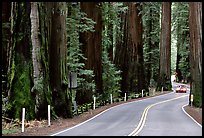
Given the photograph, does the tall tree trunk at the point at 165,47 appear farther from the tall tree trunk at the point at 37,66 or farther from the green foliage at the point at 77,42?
the tall tree trunk at the point at 37,66

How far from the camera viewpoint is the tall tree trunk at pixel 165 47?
49344mm

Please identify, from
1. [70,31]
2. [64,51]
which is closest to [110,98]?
[70,31]

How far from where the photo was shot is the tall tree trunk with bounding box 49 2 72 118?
21.3 meters

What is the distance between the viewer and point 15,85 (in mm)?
18766

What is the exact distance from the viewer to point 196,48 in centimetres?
2931

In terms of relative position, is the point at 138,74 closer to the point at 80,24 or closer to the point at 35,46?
the point at 80,24

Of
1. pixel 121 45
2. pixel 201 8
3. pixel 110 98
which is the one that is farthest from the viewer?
pixel 121 45

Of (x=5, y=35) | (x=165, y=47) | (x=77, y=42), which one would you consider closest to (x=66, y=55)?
(x=5, y=35)

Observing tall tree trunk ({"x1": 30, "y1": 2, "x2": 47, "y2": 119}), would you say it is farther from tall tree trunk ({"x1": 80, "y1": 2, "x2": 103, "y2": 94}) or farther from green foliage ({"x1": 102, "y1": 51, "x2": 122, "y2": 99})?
green foliage ({"x1": 102, "y1": 51, "x2": 122, "y2": 99})

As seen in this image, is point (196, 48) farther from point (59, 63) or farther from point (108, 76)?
point (59, 63)

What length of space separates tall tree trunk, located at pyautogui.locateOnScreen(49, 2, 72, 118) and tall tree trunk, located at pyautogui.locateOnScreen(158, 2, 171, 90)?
95.9ft

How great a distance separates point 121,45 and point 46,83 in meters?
22.0

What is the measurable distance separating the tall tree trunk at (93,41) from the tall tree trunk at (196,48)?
23.2 feet

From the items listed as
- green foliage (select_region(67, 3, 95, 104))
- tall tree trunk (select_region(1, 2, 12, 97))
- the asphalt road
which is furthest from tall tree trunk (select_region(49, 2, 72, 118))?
green foliage (select_region(67, 3, 95, 104))
